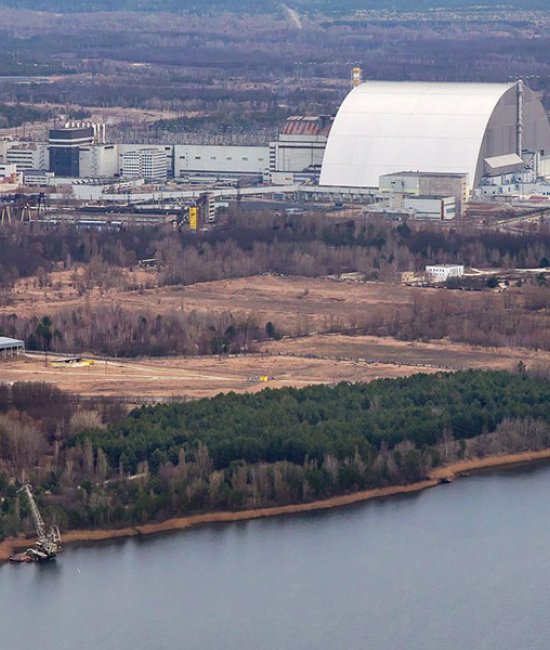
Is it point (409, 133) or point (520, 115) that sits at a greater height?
point (520, 115)

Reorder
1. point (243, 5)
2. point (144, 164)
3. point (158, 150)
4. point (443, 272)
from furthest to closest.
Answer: point (243, 5) < point (158, 150) < point (144, 164) < point (443, 272)

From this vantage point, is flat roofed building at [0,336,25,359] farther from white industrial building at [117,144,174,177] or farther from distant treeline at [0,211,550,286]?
white industrial building at [117,144,174,177]

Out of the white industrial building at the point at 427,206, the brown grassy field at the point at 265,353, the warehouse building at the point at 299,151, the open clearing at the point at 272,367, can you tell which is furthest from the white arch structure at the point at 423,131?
the open clearing at the point at 272,367

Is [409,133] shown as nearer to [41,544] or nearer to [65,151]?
[65,151]

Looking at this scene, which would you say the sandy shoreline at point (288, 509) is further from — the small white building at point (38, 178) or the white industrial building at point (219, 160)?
the white industrial building at point (219, 160)

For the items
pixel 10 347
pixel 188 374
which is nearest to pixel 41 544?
pixel 188 374

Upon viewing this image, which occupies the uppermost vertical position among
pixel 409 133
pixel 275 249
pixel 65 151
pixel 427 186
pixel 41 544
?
pixel 409 133
